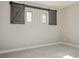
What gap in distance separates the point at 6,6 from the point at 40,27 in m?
1.93

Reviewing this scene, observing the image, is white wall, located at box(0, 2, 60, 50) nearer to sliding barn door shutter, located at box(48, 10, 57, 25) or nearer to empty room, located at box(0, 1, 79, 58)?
empty room, located at box(0, 1, 79, 58)

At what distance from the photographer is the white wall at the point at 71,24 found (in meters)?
4.68

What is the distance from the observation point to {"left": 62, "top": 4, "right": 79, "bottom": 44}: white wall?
4.68m

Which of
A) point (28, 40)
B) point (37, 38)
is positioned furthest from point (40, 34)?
point (28, 40)

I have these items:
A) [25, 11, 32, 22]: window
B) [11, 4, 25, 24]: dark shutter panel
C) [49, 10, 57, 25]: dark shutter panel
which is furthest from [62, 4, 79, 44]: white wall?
[11, 4, 25, 24]: dark shutter panel

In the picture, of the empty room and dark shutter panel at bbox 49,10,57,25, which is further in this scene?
dark shutter panel at bbox 49,10,57,25

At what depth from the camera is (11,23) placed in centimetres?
375

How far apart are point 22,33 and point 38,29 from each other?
93 cm

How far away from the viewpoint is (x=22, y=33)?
13.3 feet

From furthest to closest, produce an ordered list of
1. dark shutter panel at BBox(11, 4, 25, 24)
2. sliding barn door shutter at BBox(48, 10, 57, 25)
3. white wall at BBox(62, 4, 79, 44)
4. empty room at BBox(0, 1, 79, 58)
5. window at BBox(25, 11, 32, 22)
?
sliding barn door shutter at BBox(48, 10, 57, 25), white wall at BBox(62, 4, 79, 44), window at BBox(25, 11, 32, 22), dark shutter panel at BBox(11, 4, 25, 24), empty room at BBox(0, 1, 79, 58)

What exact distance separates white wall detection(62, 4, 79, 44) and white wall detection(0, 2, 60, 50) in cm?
69

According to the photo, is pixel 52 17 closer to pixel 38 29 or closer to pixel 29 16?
pixel 38 29

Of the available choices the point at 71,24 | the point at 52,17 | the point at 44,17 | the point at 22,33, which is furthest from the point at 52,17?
the point at 22,33

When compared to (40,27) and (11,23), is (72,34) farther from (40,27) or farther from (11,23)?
(11,23)
